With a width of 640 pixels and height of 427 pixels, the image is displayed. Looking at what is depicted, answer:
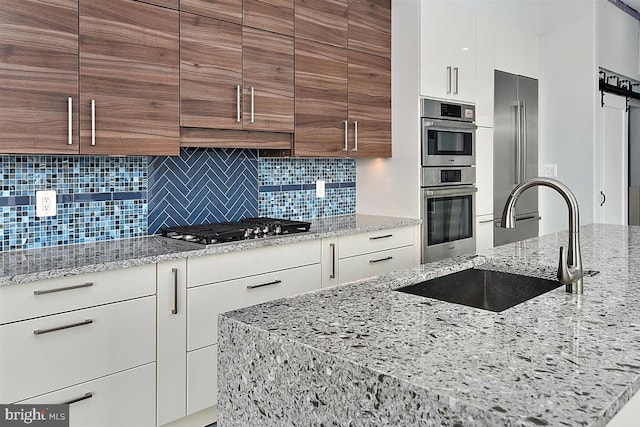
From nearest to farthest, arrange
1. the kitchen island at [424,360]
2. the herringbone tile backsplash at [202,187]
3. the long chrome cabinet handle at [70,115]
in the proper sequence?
the kitchen island at [424,360] < the long chrome cabinet handle at [70,115] < the herringbone tile backsplash at [202,187]

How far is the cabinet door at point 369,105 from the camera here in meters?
3.65

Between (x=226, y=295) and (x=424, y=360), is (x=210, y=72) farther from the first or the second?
(x=424, y=360)

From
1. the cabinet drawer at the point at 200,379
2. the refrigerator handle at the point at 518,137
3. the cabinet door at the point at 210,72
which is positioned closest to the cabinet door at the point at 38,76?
the cabinet door at the point at 210,72

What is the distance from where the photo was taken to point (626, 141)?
545cm

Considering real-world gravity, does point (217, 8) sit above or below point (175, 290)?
above

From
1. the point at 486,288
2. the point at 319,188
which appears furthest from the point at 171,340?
the point at 319,188

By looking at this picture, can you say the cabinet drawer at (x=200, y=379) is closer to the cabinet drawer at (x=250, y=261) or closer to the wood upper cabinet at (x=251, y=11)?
the cabinet drawer at (x=250, y=261)

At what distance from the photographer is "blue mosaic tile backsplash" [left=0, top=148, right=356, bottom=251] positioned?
8.23 ft

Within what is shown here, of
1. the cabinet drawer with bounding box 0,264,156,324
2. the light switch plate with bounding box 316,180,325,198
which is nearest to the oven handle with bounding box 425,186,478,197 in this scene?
the light switch plate with bounding box 316,180,325,198

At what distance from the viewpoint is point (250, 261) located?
8.85 feet

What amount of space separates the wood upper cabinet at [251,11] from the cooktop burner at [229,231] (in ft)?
3.68

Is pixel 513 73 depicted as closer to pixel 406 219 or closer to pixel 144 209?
pixel 406 219

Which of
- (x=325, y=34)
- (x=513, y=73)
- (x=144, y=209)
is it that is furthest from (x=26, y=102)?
(x=513, y=73)

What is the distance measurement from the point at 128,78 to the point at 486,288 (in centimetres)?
183
